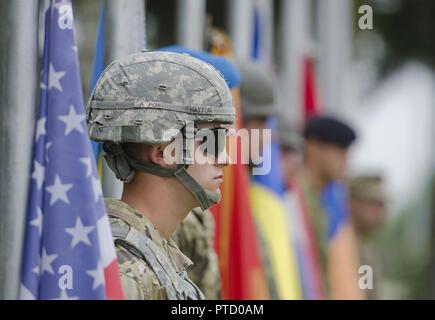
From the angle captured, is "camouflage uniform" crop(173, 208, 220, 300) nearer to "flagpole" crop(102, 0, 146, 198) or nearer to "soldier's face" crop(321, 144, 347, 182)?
"flagpole" crop(102, 0, 146, 198)

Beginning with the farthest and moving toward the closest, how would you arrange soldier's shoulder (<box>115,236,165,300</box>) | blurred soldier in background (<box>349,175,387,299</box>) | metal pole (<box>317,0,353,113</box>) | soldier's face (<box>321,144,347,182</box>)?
metal pole (<box>317,0,353,113</box>), blurred soldier in background (<box>349,175,387,299</box>), soldier's face (<box>321,144,347,182</box>), soldier's shoulder (<box>115,236,165,300</box>)

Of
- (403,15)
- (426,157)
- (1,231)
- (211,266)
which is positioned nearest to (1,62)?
(1,231)

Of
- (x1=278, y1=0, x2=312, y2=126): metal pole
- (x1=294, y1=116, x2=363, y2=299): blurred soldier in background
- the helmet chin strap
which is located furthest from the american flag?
(x1=278, y1=0, x2=312, y2=126): metal pole

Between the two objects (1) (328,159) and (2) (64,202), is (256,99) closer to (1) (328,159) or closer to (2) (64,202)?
(1) (328,159)

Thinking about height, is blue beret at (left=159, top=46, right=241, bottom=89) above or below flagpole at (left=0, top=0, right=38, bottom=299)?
above

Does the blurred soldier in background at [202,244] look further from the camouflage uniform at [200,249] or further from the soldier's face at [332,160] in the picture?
the soldier's face at [332,160]

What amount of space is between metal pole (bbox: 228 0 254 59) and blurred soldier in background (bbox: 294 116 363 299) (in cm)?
103

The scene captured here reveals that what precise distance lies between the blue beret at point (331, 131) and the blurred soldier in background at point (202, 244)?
383 centimetres

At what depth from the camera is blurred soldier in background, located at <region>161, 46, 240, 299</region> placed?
545cm

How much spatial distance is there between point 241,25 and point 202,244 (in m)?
3.36

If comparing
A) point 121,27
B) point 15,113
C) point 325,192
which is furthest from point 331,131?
point 15,113

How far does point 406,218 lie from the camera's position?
75.6 feet
